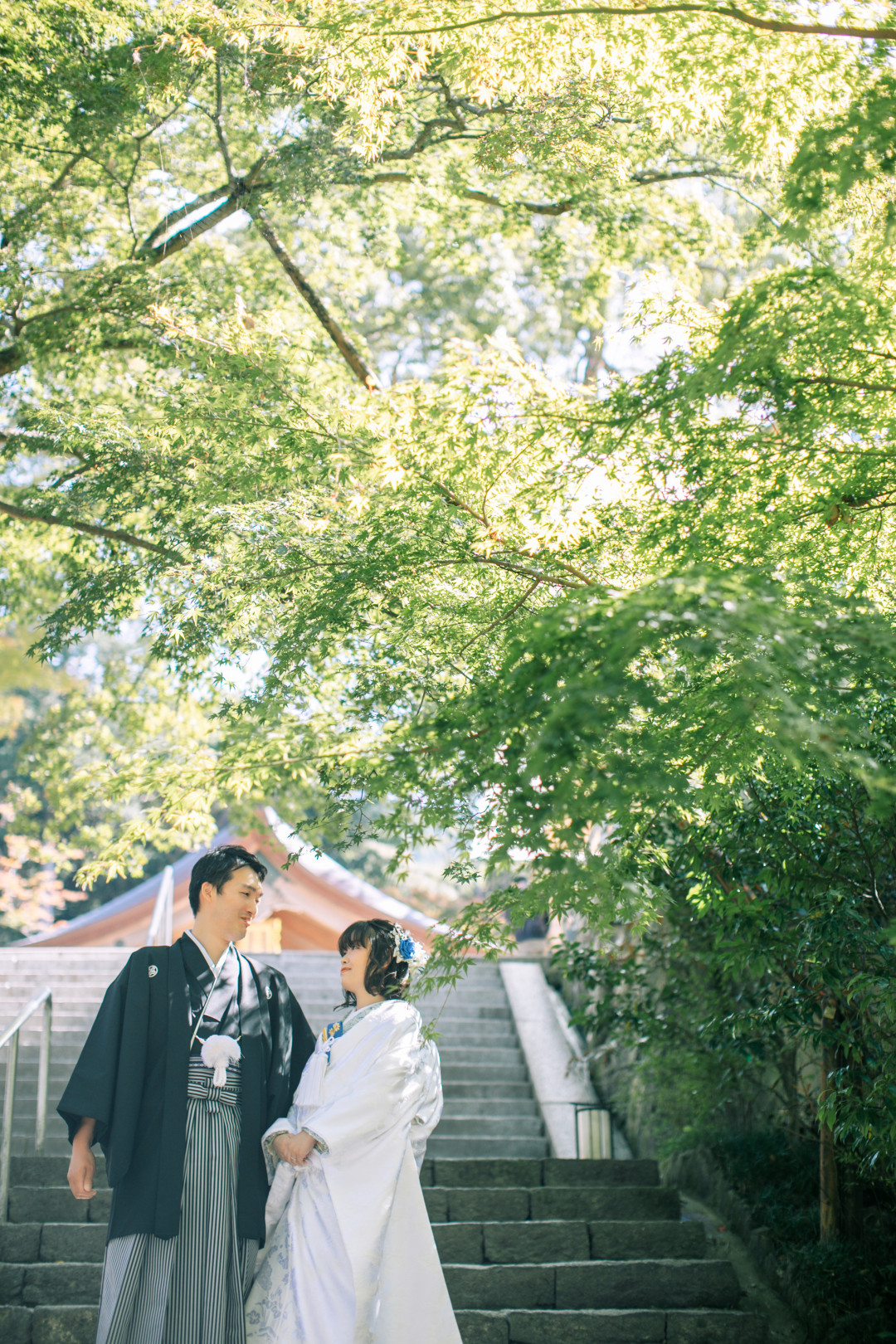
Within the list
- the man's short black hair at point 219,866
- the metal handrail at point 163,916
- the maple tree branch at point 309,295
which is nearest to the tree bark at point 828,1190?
the man's short black hair at point 219,866

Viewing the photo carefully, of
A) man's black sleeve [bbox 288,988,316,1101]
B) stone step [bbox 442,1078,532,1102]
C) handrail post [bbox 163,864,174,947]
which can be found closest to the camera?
man's black sleeve [bbox 288,988,316,1101]

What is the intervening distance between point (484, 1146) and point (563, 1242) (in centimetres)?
148

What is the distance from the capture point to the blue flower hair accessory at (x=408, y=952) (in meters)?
3.21

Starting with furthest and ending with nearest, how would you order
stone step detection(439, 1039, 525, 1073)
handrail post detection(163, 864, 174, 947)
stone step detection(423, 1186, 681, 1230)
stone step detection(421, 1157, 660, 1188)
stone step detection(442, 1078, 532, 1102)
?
handrail post detection(163, 864, 174, 947) < stone step detection(439, 1039, 525, 1073) < stone step detection(442, 1078, 532, 1102) < stone step detection(421, 1157, 660, 1188) < stone step detection(423, 1186, 681, 1230)

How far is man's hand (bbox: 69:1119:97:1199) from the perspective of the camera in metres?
2.81

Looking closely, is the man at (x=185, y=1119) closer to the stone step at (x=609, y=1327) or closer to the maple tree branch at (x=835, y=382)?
the stone step at (x=609, y=1327)

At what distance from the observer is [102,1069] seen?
9.48 ft

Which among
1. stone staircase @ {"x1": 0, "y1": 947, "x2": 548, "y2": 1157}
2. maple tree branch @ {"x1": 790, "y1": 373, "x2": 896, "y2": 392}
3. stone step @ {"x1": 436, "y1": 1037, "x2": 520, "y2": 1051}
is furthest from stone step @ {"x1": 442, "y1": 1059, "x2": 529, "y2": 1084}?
maple tree branch @ {"x1": 790, "y1": 373, "x2": 896, "y2": 392}

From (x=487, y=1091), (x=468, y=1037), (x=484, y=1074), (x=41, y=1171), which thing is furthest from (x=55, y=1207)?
(x=468, y=1037)

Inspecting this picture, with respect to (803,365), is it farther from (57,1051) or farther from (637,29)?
(57,1051)

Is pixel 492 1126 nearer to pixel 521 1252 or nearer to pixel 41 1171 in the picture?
pixel 521 1252

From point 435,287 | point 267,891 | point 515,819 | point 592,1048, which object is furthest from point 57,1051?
point 435,287

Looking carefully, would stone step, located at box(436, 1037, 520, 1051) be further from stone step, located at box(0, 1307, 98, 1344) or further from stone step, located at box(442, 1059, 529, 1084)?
stone step, located at box(0, 1307, 98, 1344)

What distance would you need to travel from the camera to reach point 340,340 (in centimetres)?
595
